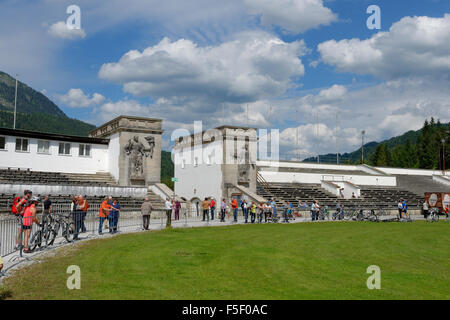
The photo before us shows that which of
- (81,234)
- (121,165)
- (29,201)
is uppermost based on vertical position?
(121,165)

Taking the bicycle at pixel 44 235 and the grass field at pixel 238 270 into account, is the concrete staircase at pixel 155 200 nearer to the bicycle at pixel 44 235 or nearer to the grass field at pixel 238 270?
the grass field at pixel 238 270

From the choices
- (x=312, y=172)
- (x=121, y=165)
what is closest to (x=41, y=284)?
(x=121, y=165)

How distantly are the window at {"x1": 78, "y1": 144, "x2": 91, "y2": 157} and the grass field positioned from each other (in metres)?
22.6

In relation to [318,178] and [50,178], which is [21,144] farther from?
[318,178]

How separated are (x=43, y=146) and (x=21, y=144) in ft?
5.94

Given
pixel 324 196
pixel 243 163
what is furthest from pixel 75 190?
pixel 324 196

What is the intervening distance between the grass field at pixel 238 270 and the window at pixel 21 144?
21.7 m

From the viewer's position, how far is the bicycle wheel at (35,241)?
1343cm

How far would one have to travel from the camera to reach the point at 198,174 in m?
40.9

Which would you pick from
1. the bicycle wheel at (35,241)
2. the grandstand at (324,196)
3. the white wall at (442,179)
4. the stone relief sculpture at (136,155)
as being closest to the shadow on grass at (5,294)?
the bicycle wheel at (35,241)
